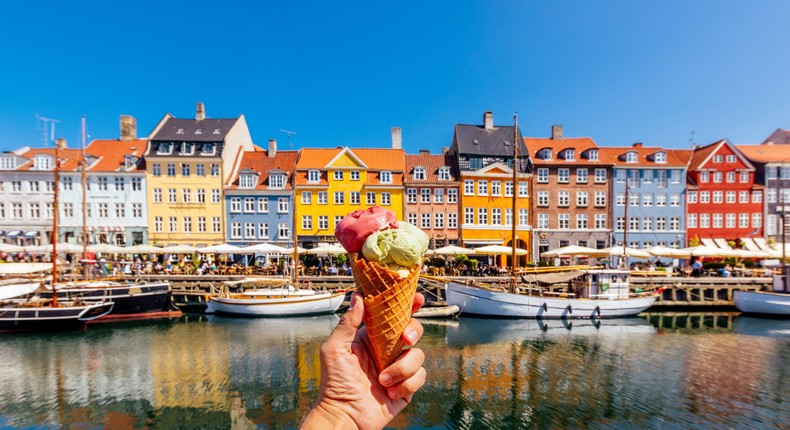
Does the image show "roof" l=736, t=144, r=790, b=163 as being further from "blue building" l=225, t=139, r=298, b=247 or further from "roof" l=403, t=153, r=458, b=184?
"blue building" l=225, t=139, r=298, b=247

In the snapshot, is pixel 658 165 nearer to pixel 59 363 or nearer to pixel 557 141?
pixel 557 141

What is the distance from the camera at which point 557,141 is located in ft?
130

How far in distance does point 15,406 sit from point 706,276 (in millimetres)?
38522

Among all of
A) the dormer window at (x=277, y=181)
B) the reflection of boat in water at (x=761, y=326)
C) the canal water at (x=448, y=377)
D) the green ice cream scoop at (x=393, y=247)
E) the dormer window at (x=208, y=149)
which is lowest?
the reflection of boat in water at (x=761, y=326)

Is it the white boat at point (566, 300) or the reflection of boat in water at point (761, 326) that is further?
the white boat at point (566, 300)

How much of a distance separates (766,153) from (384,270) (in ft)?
175

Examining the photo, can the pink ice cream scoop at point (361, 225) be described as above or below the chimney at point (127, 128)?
below

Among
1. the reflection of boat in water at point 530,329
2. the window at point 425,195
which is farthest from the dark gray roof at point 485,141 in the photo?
the reflection of boat in water at point 530,329

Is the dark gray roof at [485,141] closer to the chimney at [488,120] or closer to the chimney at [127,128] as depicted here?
the chimney at [488,120]

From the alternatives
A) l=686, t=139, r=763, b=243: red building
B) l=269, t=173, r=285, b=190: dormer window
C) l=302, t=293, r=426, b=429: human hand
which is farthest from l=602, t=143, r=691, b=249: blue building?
l=302, t=293, r=426, b=429: human hand

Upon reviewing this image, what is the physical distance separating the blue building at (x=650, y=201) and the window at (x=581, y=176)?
2.80m

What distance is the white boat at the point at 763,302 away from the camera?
2364 centimetres

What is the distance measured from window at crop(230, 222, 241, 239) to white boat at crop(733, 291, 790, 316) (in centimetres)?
3922

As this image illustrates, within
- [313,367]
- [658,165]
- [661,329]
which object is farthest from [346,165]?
[658,165]
